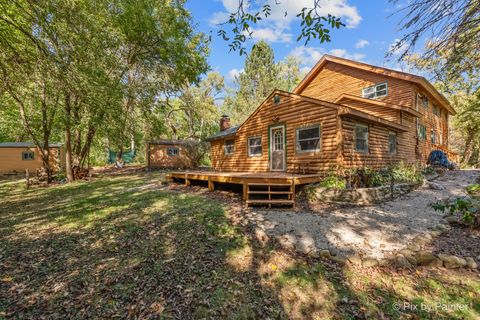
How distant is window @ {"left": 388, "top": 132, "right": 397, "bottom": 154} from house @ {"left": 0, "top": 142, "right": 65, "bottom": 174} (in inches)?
1022

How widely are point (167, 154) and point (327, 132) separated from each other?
52.5 feet

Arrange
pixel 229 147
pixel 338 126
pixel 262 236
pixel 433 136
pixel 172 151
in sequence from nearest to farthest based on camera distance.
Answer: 1. pixel 262 236
2. pixel 338 126
3. pixel 229 147
4. pixel 433 136
5. pixel 172 151

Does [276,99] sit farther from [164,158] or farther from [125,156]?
[125,156]

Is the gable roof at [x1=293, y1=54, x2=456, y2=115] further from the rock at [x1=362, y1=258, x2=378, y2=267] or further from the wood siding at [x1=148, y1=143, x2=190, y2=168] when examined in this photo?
the rock at [x1=362, y1=258, x2=378, y2=267]

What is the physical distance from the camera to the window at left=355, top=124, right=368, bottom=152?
8.75 meters

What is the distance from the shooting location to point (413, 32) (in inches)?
157

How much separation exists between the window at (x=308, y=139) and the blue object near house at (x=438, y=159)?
468 inches

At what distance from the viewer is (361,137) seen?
9000 millimetres

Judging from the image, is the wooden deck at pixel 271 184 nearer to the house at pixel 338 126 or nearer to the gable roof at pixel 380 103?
the house at pixel 338 126

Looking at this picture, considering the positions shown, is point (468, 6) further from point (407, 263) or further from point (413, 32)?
point (407, 263)

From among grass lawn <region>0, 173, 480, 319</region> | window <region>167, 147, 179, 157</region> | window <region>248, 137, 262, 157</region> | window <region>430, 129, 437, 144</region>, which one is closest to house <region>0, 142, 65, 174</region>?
window <region>167, 147, 179, 157</region>

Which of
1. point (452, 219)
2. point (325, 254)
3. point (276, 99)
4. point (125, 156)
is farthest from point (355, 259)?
point (125, 156)

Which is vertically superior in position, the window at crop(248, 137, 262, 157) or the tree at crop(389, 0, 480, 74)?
the tree at crop(389, 0, 480, 74)

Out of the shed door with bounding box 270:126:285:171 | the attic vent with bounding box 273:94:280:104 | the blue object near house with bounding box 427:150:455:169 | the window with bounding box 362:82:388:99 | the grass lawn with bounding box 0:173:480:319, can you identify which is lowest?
the grass lawn with bounding box 0:173:480:319
